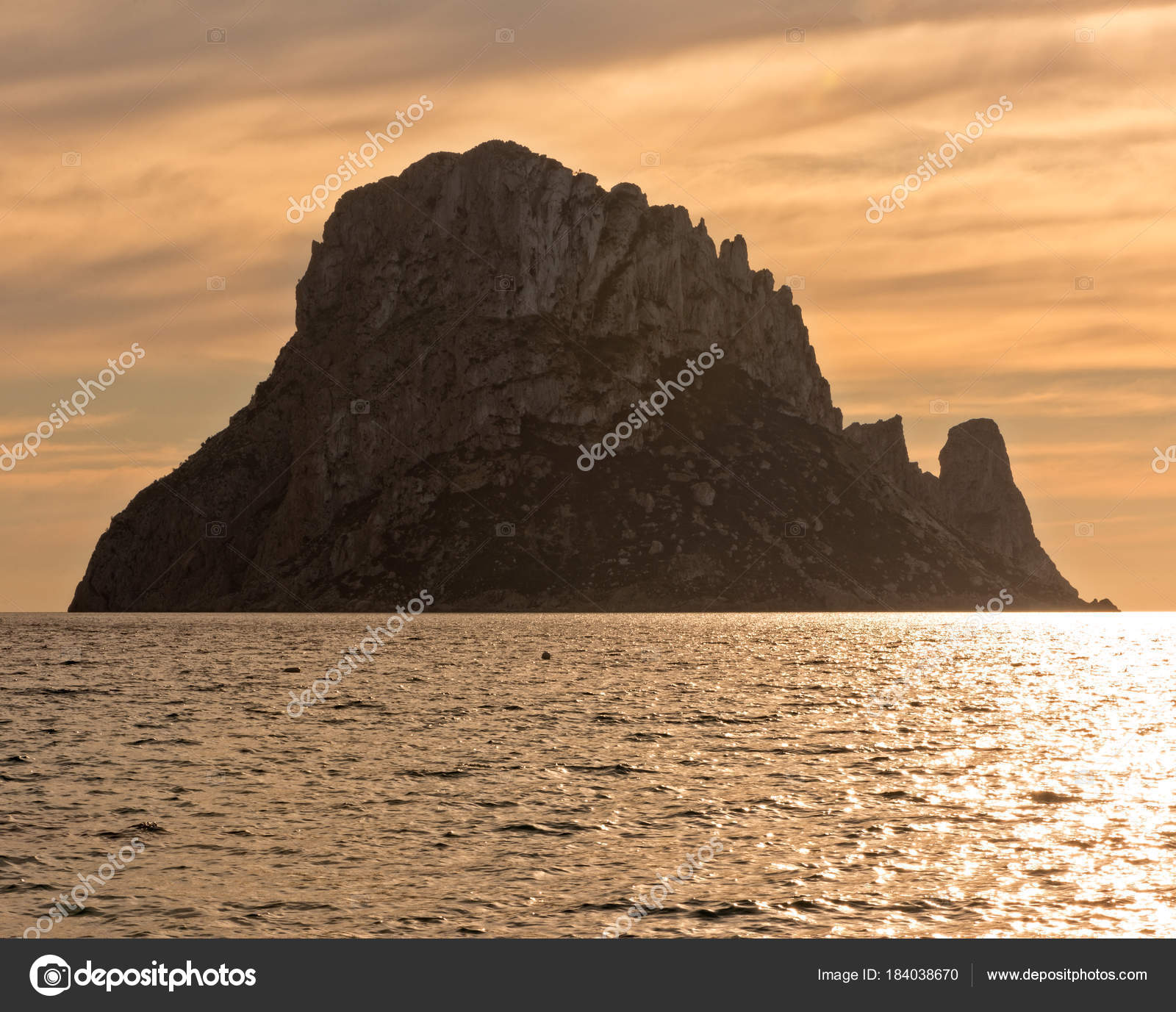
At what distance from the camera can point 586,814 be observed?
121 ft

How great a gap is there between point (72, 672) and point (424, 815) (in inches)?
3254

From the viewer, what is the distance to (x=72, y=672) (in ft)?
353

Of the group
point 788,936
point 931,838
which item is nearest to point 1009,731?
point 931,838

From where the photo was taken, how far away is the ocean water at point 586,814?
25781 mm
